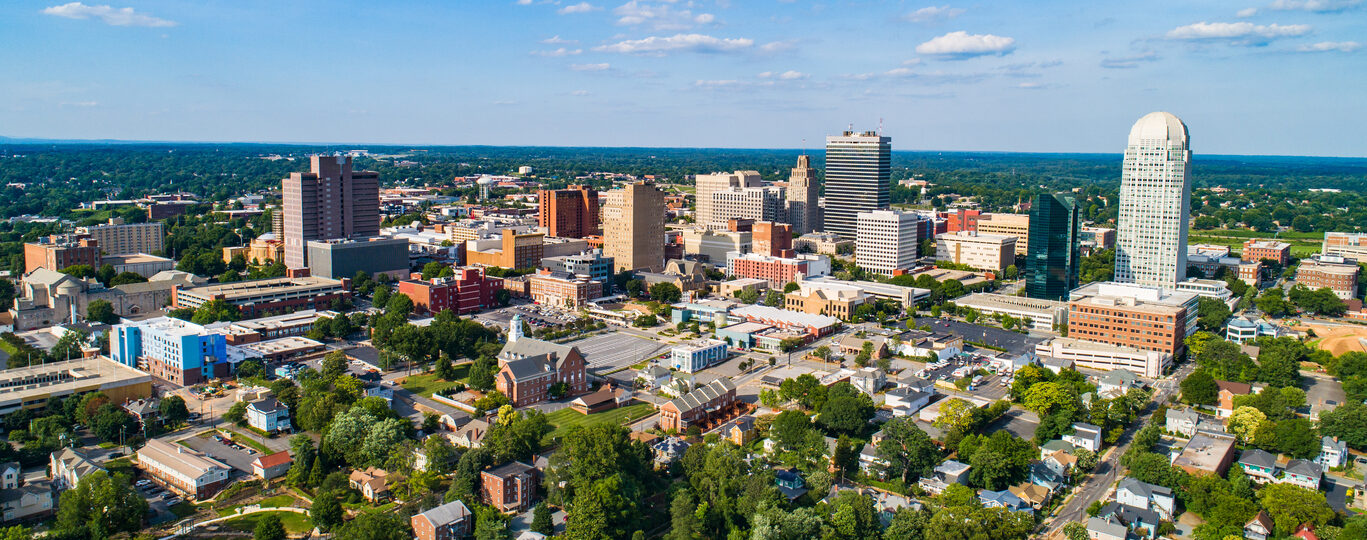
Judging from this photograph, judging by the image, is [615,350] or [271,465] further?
[615,350]

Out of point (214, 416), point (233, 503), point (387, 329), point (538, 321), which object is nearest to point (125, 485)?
point (233, 503)

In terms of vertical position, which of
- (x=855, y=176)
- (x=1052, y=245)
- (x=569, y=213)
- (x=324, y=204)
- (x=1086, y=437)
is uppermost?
(x=855, y=176)

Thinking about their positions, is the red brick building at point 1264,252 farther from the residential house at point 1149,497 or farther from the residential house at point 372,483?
the residential house at point 372,483

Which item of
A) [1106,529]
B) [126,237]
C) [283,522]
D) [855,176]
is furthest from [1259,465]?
[126,237]

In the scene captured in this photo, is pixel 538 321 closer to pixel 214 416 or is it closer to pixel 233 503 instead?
pixel 214 416

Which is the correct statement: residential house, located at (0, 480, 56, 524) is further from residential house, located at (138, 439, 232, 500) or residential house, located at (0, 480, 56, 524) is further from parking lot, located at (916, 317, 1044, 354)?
parking lot, located at (916, 317, 1044, 354)

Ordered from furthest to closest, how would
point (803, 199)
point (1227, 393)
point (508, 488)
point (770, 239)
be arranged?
point (803, 199), point (770, 239), point (1227, 393), point (508, 488)

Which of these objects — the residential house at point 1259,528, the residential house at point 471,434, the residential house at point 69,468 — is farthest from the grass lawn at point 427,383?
Answer: the residential house at point 1259,528

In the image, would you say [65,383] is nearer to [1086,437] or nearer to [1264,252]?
[1086,437]
